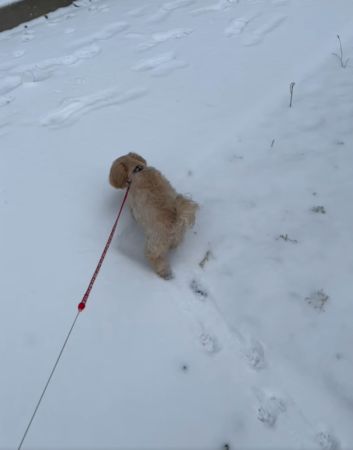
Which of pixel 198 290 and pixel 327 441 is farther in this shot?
pixel 198 290

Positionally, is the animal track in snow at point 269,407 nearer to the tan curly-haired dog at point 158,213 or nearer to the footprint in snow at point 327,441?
the footprint in snow at point 327,441

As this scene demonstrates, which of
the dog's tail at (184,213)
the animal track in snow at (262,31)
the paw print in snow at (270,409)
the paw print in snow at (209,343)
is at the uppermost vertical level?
the dog's tail at (184,213)

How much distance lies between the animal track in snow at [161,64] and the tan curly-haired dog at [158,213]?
2.02 metres

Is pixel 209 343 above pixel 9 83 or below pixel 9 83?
below

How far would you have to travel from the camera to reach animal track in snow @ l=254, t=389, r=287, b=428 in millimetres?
1756

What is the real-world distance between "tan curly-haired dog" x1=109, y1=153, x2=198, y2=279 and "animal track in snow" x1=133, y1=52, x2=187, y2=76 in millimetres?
2023

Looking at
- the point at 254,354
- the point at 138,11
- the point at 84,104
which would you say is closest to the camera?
the point at 254,354

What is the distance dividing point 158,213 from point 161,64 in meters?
2.61

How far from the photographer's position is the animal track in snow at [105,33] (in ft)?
16.3

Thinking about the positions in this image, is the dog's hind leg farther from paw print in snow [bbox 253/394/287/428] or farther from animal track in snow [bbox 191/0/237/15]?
animal track in snow [bbox 191/0/237/15]

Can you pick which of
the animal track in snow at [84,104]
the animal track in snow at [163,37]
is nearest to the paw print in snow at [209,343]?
the animal track in snow at [84,104]

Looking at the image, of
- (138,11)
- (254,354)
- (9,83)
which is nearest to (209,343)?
(254,354)

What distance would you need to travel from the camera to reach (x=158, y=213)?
7.47ft

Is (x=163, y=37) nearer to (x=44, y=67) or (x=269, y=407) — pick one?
(x=44, y=67)
